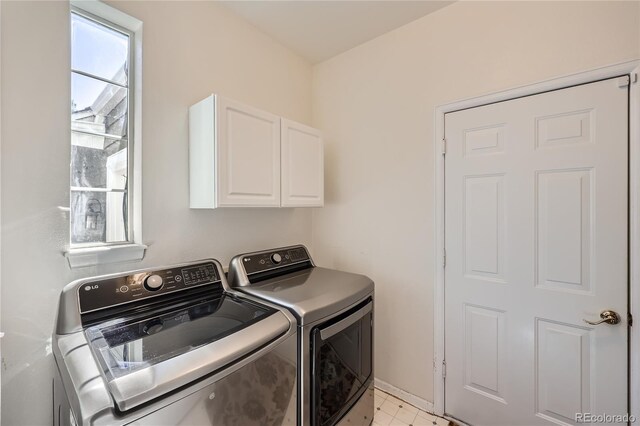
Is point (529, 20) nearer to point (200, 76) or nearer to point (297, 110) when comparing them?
point (297, 110)

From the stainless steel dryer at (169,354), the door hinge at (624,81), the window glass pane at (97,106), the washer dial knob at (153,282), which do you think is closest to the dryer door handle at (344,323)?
the stainless steel dryer at (169,354)

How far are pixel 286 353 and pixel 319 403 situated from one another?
37cm

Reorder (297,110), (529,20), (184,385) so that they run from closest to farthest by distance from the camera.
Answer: (184,385) → (529,20) → (297,110)

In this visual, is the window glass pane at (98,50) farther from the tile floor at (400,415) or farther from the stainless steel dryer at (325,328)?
the tile floor at (400,415)

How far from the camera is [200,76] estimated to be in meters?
1.70

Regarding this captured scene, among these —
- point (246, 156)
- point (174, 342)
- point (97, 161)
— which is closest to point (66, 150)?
point (97, 161)

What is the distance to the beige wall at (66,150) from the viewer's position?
110 cm

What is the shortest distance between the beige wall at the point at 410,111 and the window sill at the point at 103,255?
4.70 feet

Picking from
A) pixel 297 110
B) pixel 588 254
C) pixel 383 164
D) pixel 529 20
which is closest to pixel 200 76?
pixel 297 110

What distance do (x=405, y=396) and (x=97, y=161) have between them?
2.46 metres

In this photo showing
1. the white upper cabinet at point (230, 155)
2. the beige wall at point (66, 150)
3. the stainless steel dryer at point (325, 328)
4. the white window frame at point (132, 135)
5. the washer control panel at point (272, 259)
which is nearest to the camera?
the beige wall at point (66, 150)

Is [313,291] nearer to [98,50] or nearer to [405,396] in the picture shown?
[405,396]

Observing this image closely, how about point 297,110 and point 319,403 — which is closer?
point 319,403

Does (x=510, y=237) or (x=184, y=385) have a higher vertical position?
(x=510, y=237)
